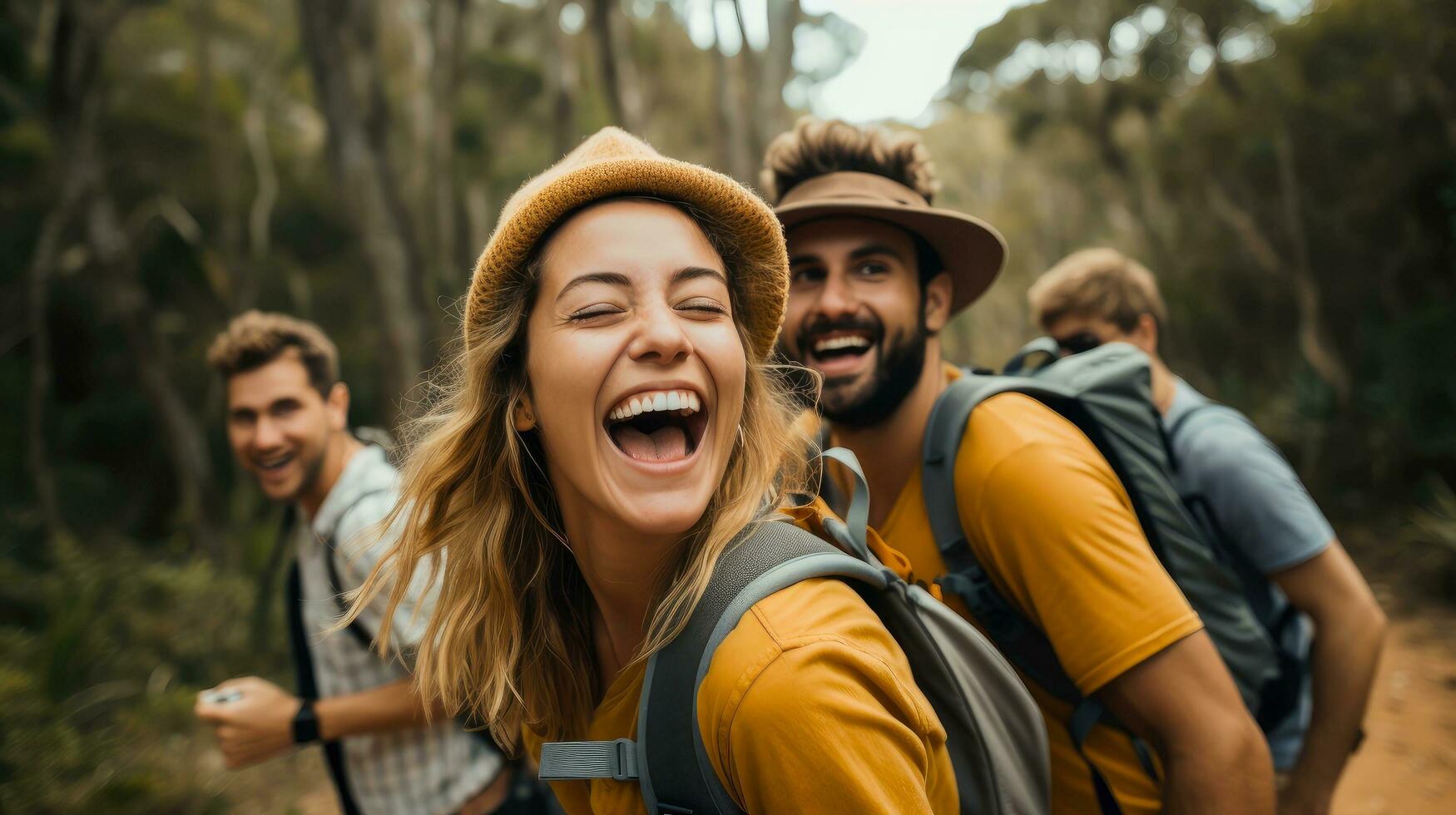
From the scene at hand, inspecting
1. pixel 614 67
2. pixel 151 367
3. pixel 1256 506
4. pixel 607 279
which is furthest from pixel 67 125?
pixel 1256 506

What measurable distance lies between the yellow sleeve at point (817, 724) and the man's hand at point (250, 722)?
202 centimetres

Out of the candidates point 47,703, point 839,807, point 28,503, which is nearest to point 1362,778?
point 839,807

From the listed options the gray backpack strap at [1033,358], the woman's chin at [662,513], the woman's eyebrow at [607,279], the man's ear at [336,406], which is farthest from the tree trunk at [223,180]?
the woman's chin at [662,513]

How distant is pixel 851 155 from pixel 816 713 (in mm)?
1654

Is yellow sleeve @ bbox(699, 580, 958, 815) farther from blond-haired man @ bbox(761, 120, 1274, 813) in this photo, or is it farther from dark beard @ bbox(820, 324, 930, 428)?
dark beard @ bbox(820, 324, 930, 428)

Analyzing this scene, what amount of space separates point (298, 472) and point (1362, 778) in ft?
19.2

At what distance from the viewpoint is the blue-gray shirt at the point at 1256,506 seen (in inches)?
92.7

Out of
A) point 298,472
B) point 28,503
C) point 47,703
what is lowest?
point 47,703

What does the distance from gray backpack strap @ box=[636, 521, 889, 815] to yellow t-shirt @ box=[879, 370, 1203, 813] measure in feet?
1.63

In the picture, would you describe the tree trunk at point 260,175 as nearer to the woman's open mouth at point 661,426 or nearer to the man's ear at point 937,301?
the man's ear at point 937,301

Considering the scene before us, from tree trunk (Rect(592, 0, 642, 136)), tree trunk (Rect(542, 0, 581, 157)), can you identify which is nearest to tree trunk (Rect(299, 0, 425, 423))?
tree trunk (Rect(592, 0, 642, 136))

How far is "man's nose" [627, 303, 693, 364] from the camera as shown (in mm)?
1447

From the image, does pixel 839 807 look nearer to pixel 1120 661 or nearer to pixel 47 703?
pixel 1120 661

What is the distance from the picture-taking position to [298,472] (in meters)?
3.14
